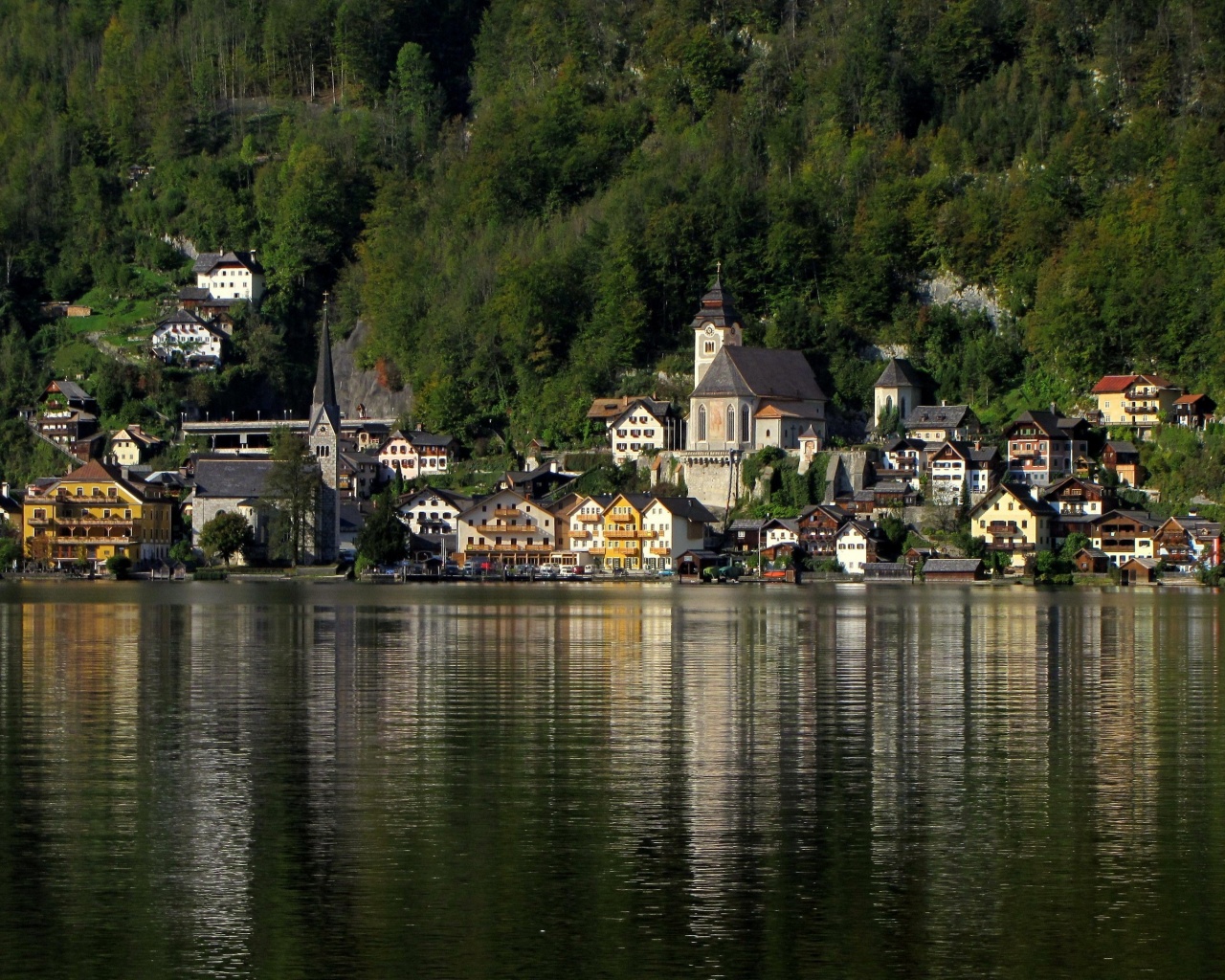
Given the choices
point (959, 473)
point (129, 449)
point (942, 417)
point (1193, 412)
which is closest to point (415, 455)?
point (129, 449)

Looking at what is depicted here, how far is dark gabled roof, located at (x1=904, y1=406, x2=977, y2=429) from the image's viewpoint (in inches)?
3794

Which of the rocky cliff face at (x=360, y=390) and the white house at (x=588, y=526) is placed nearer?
the white house at (x=588, y=526)

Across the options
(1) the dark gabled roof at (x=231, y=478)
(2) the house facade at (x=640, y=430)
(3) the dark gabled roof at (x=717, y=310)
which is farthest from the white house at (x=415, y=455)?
(3) the dark gabled roof at (x=717, y=310)

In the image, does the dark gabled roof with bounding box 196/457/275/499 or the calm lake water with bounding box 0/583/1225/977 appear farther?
the dark gabled roof with bounding box 196/457/275/499

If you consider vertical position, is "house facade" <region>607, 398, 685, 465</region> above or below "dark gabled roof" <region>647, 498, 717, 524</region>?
above

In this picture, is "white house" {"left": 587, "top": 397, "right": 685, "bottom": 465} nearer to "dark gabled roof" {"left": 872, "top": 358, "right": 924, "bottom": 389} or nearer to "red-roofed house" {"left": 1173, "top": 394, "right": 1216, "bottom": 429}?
"dark gabled roof" {"left": 872, "top": 358, "right": 924, "bottom": 389}

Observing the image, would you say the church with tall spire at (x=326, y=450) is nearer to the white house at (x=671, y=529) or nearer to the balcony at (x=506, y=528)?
the balcony at (x=506, y=528)

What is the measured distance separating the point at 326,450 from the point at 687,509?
21.7 metres

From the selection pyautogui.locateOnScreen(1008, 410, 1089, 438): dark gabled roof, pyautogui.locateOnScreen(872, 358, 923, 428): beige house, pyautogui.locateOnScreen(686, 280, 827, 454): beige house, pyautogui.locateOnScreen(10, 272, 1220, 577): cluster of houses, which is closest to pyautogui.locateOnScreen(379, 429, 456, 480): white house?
pyautogui.locateOnScreen(10, 272, 1220, 577): cluster of houses

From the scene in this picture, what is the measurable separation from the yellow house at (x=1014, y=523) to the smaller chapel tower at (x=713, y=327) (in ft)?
61.8

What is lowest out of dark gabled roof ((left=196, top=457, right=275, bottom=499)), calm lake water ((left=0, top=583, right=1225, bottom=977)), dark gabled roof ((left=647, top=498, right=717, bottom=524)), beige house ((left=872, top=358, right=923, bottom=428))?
calm lake water ((left=0, top=583, right=1225, bottom=977))

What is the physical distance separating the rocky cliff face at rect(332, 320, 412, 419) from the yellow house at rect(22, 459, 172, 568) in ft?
57.2

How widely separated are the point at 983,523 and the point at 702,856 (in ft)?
236

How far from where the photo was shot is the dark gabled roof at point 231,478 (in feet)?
332
